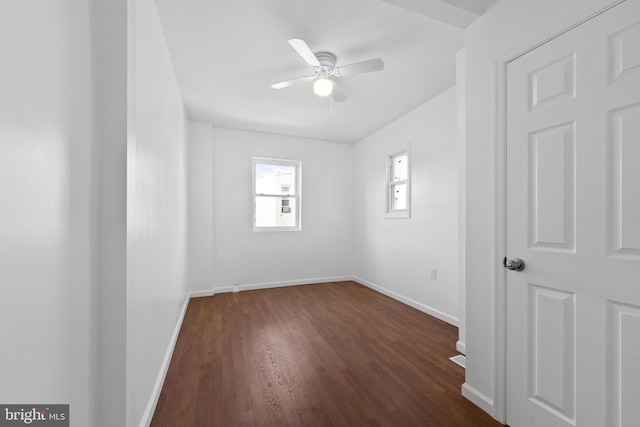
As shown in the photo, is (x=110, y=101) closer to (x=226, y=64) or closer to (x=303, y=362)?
(x=226, y=64)

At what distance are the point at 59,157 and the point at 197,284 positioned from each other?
3.54m

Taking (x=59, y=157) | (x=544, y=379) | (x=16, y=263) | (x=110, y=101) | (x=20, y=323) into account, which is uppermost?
(x=110, y=101)

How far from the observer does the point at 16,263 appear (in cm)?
67

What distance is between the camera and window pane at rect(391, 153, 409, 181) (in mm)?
3824

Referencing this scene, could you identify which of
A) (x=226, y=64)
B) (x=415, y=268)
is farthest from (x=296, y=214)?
(x=226, y=64)

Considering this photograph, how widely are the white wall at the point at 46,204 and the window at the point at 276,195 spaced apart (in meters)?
3.51

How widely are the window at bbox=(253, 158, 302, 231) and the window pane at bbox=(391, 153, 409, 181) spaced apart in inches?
67.3

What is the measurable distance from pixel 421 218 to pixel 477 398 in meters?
2.11

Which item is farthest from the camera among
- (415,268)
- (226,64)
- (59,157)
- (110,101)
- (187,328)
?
(415,268)

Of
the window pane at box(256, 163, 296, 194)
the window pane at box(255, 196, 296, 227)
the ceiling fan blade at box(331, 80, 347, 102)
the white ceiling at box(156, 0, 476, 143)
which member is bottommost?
the window pane at box(255, 196, 296, 227)

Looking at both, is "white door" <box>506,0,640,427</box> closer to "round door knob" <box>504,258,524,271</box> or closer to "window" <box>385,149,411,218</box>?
"round door knob" <box>504,258,524,271</box>

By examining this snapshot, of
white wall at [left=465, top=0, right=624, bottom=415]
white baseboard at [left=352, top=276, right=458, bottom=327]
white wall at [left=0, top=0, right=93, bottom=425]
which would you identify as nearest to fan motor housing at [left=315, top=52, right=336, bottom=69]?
white wall at [left=465, top=0, right=624, bottom=415]

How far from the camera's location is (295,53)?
7.59 feet

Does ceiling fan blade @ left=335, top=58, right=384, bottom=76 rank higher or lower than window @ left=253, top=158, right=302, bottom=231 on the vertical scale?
higher
